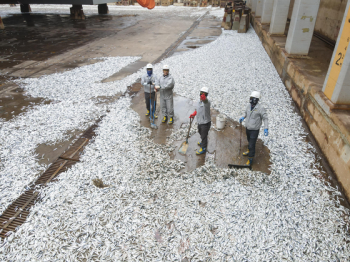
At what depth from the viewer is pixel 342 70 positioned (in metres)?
5.32

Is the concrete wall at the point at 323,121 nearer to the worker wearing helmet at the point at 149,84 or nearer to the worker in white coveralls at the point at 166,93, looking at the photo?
the worker in white coveralls at the point at 166,93

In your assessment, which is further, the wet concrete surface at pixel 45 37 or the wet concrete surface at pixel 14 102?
the wet concrete surface at pixel 45 37

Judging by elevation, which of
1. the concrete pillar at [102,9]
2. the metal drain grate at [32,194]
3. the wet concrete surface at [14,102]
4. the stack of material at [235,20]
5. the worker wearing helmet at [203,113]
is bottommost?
the metal drain grate at [32,194]

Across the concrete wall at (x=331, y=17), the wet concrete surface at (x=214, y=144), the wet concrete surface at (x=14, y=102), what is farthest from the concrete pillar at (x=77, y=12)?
the concrete wall at (x=331, y=17)

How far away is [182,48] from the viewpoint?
16016mm

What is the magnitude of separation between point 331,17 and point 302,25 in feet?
16.1

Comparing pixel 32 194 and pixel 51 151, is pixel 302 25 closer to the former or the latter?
pixel 51 151

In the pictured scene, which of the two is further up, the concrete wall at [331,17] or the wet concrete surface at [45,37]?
the concrete wall at [331,17]

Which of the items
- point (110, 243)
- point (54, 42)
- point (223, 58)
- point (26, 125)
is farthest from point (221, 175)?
point (54, 42)

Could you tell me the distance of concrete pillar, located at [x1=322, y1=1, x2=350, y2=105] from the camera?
5.29 m

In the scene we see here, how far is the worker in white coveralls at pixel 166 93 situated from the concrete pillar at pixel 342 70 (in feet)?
14.2

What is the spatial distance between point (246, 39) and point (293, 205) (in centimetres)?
1618

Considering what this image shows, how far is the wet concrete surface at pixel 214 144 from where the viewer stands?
5.78 m

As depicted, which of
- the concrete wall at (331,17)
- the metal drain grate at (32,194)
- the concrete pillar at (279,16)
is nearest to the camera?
the metal drain grate at (32,194)
